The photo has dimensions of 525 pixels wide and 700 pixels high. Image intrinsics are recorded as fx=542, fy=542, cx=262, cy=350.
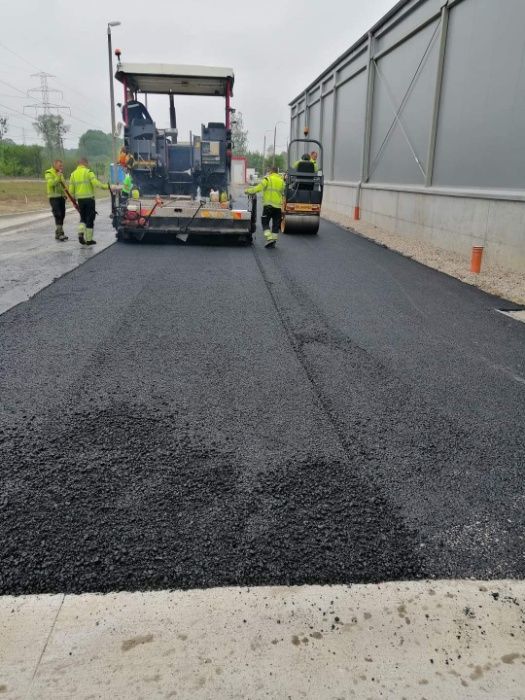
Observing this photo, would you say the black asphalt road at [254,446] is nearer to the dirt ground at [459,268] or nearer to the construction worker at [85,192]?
the dirt ground at [459,268]

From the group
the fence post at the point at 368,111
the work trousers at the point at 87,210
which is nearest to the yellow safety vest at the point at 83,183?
the work trousers at the point at 87,210

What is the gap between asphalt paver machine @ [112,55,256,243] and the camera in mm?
11641

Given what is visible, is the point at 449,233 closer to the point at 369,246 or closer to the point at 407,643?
the point at 369,246

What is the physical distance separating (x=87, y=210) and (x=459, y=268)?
7797mm

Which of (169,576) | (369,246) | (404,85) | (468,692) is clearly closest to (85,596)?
(169,576)

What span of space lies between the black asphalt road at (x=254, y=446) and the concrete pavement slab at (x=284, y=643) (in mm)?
120

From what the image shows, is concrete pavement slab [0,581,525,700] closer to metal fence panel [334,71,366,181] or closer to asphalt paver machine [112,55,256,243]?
asphalt paver machine [112,55,256,243]

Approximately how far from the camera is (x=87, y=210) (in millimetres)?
11664

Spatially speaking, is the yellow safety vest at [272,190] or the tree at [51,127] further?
the tree at [51,127]

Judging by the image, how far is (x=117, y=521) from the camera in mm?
2656

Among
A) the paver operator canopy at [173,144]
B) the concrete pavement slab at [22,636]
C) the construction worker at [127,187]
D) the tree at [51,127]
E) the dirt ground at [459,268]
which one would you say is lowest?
the concrete pavement slab at [22,636]

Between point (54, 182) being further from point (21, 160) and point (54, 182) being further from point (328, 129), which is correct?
point (21, 160)

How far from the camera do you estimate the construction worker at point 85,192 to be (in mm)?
11320

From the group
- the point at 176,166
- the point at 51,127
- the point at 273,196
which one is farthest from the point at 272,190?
the point at 51,127
